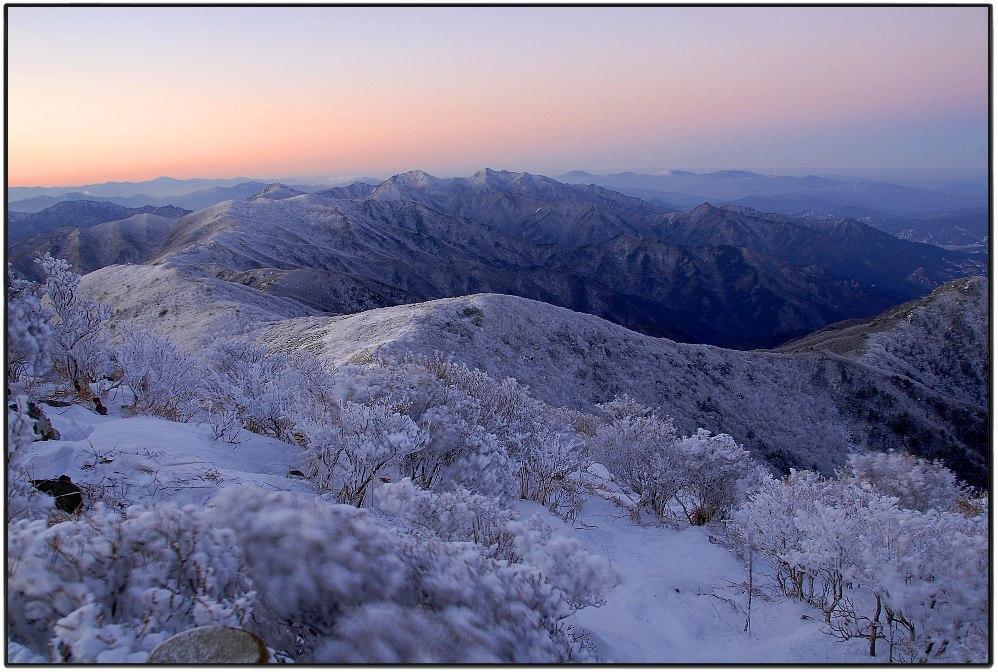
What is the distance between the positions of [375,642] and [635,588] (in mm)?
3093

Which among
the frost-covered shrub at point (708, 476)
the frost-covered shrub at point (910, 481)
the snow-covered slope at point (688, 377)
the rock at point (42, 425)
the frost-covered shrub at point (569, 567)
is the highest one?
the rock at point (42, 425)

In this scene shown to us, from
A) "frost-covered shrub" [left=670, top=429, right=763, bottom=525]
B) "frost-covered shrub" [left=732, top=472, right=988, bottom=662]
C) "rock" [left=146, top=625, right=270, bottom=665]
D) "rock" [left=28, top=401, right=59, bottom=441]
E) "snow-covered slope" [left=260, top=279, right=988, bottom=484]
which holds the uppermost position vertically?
"rock" [left=28, top=401, right=59, bottom=441]

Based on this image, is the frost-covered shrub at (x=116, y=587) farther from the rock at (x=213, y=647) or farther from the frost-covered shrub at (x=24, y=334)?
the frost-covered shrub at (x=24, y=334)

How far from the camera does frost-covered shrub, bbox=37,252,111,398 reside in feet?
24.0

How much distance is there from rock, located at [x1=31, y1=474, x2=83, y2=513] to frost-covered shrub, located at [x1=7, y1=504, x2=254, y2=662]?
2.86 feet

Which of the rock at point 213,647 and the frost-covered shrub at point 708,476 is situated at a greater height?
the rock at point 213,647

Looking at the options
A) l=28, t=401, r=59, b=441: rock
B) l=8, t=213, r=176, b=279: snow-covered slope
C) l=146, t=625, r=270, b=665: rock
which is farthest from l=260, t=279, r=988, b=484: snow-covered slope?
l=8, t=213, r=176, b=279: snow-covered slope

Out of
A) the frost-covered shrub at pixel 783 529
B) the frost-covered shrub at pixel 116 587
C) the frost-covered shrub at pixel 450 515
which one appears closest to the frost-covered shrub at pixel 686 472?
the frost-covered shrub at pixel 783 529

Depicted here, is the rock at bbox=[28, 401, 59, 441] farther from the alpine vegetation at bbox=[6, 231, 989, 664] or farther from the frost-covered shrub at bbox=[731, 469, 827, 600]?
the frost-covered shrub at bbox=[731, 469, 827, 600]

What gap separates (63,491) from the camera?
3768mm

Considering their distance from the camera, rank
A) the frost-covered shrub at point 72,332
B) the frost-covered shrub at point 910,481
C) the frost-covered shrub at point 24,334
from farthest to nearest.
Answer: the frost-covered shrub at point 910,481
the frost-covered shrub at point 72,332
the frost-covered shrub at point 24,334

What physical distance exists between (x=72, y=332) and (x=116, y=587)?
6.55m

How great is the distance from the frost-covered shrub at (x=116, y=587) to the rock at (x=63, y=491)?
34.3 inches

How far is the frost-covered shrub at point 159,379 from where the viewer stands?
7.40 m
